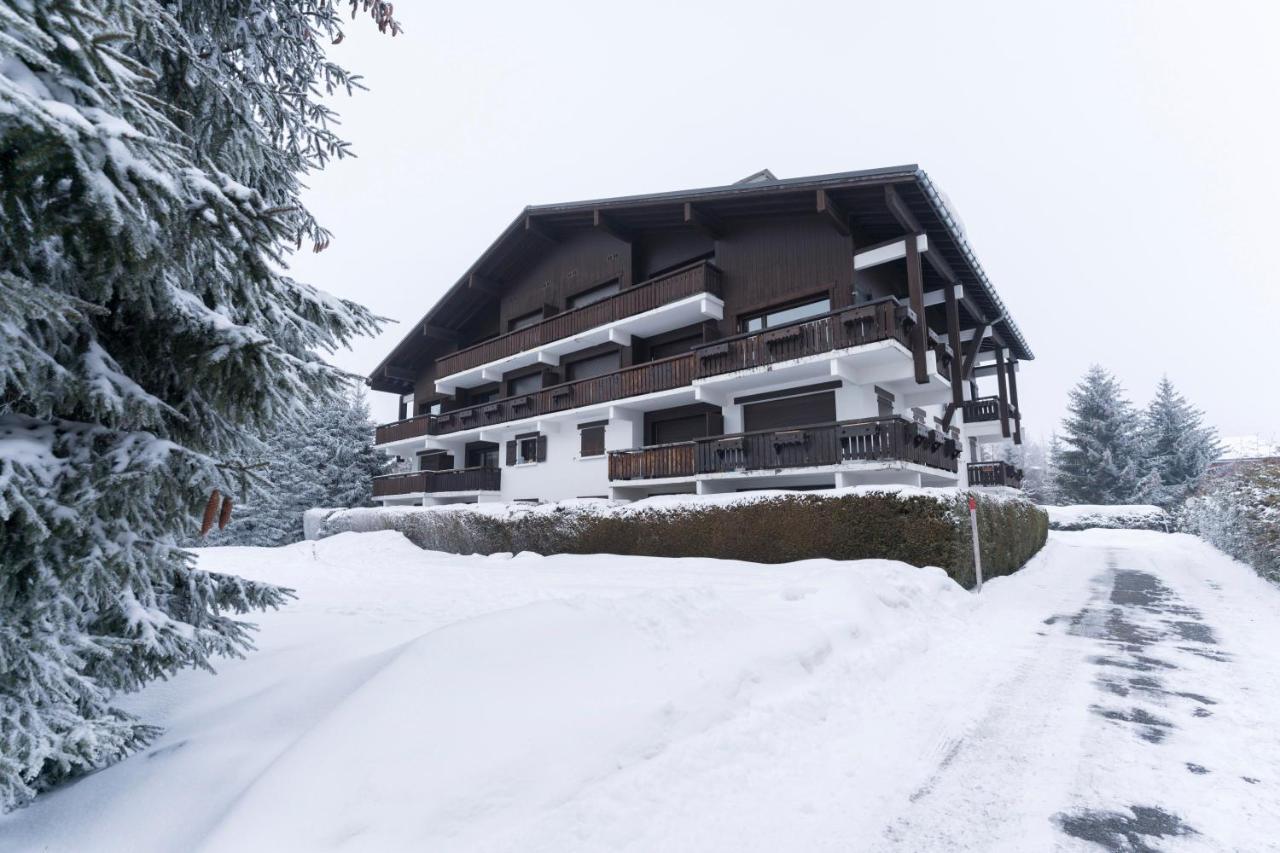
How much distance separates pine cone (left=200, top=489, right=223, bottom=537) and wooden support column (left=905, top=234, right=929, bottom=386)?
50.6 feet

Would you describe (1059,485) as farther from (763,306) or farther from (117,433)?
(117,433)

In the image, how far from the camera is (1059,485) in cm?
3941

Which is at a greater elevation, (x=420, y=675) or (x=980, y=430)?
(x=980, y=430)

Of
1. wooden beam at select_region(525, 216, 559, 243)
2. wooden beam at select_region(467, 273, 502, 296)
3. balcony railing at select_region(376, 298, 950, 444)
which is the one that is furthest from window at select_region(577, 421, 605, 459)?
wooden beam at select_region(467, 273, 502, 296)

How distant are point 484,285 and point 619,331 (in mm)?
9519

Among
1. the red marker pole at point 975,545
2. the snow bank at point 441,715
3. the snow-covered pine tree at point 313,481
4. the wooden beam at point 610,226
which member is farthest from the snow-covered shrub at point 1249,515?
the snow-covered pine tree at point 313,481

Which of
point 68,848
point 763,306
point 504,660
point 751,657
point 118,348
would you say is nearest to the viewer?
point 68,848

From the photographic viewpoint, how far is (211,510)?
3158mm

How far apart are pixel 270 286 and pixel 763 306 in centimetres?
1647

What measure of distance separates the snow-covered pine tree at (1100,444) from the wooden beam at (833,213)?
31872mm

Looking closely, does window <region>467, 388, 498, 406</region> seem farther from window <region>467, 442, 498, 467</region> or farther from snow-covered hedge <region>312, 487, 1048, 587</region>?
snow-covered hedge <region>312, 487, 1048, 587</region>

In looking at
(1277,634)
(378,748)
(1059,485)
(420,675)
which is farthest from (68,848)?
(1059,485)

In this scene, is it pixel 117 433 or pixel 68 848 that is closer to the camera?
pixel 68 848

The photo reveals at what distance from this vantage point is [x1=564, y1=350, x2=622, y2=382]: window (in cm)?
2238
